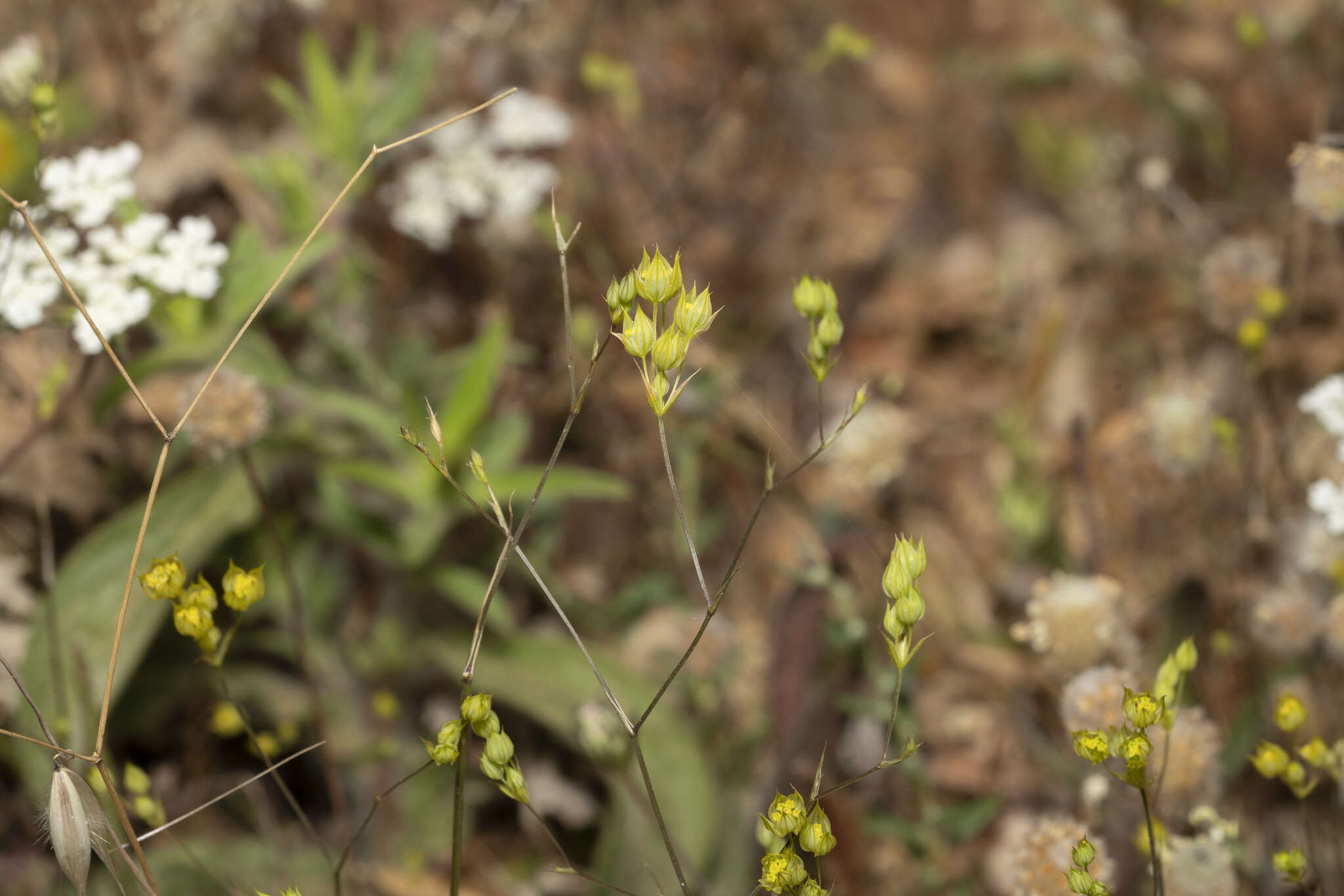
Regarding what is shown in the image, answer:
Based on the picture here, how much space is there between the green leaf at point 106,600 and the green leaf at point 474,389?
37 centimetres

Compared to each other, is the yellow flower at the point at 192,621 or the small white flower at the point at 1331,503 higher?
the yellow flower at the point at 192,621

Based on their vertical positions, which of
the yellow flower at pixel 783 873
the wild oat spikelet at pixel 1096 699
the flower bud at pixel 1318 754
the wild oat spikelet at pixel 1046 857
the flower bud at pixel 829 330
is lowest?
the wild oat spikelet at pixel 1046 857

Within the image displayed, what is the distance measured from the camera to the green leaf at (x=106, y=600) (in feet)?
5.00

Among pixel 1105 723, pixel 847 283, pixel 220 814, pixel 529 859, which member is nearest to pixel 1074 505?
pixel 847 283

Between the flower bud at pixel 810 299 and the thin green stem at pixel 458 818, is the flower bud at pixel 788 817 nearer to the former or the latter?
the thin green stem at pixel 458 818

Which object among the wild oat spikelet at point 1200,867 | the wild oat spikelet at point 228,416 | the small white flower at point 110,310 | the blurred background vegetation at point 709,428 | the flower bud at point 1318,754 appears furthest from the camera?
the blurred background vegetation at point 709,428

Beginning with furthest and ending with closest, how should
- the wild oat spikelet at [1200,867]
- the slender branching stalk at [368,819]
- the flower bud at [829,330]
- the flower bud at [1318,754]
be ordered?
1. the wild oat spikelet at [1200,867]
2. the flower bud at [1318,754]
3. the flower bud at [829,330]
4. the slender branching stalk at [368,819]

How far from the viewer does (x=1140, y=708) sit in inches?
40.6

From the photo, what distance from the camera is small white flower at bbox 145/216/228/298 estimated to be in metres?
1.48

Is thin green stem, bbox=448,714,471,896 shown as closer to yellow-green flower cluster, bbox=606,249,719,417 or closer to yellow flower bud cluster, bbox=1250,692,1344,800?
yellow-green flower cluster, bbox=606,249,719,417

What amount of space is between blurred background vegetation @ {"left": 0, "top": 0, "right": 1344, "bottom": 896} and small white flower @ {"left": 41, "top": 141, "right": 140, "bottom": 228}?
0.22 metres

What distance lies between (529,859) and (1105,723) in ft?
3.57

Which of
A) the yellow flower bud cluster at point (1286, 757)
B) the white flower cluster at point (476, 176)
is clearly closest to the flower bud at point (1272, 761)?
the yellow flower bud cluster at point (1286, 757)

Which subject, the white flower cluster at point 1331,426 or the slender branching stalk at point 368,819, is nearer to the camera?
the slender branching stalk at point 368,819
